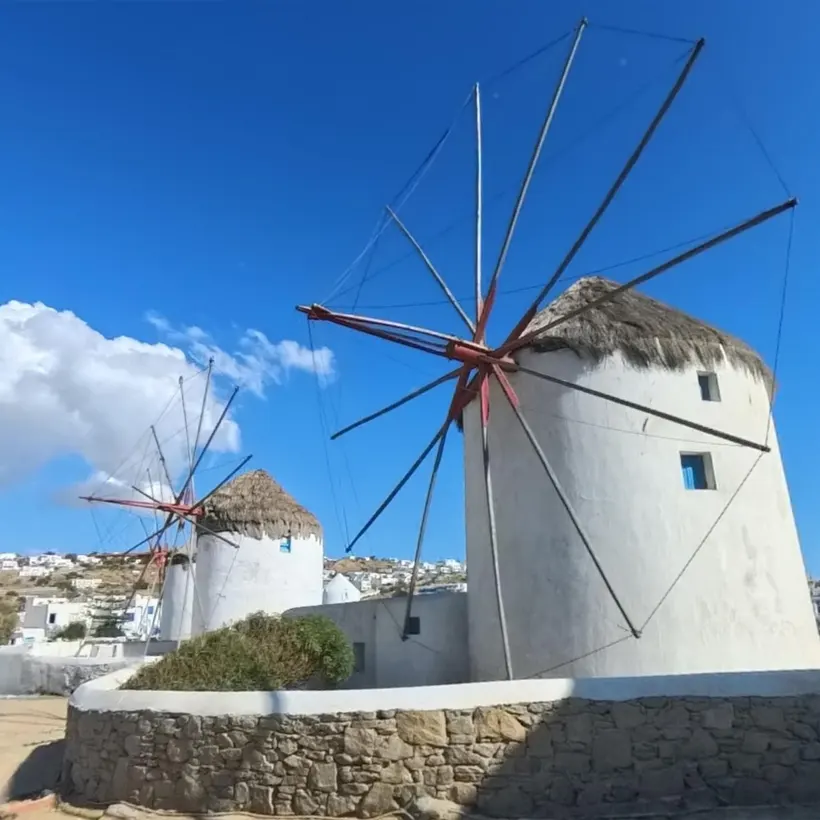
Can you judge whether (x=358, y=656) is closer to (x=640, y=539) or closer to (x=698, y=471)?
(x=640, y=539)

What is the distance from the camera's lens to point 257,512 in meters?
24.9

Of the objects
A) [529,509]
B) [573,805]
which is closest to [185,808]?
[573,805]

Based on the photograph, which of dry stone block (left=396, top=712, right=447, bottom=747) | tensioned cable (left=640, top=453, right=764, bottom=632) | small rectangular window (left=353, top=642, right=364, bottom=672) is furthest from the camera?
small rectangular window (left=353, top=642, right=364, bottom=672)

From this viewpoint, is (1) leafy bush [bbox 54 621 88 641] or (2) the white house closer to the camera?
(1) leafy bush [bbox 54 621 88 641]

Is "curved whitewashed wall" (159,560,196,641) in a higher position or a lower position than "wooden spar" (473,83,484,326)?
lower

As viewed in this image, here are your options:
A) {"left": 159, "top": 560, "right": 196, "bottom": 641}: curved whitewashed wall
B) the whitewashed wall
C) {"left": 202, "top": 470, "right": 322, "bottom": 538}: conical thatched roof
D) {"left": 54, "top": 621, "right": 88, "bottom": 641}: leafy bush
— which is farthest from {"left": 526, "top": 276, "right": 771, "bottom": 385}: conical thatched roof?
{"left": 54, "top": 621, "right": 88, "bottom": 641}: leafy bush

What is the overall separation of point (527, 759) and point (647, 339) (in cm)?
733

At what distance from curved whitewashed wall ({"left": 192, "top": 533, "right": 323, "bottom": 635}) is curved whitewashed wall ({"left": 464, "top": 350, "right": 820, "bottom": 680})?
13.5 metres

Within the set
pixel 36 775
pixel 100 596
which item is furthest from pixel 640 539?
pixel 100 596

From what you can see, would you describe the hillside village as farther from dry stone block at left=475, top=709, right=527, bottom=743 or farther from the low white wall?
dry stone block at left=475, top=709, right=527, bottom=743

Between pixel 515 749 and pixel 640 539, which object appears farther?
pixel 640 539

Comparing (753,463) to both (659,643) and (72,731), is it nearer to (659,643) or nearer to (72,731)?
(659,643)

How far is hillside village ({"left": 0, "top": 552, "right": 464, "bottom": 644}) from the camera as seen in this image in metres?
33.0

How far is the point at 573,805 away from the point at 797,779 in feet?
8.00
